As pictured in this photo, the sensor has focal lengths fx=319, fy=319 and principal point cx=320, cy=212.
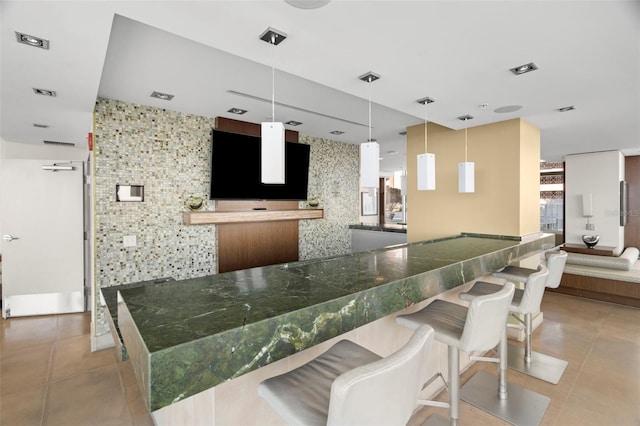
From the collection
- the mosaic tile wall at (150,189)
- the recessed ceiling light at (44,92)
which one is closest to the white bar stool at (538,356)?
the mosaic tile wall at (150,189)

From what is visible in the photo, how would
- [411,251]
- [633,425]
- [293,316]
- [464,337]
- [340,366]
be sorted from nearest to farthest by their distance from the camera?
[293,316] < [340,366] < [464,337] < [633,425] < [411,251]

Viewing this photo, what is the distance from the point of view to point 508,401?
8.04 feet

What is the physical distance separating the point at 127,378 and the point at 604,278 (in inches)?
258

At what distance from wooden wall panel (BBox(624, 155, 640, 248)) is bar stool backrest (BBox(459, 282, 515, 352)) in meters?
7.32

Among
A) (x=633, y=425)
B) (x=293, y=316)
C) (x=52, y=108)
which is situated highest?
(x=52, y=108)

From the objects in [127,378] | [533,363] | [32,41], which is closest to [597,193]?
[533,363]

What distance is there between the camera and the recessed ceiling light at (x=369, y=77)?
2.38m

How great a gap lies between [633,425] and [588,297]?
372 cm

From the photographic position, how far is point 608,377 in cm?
281

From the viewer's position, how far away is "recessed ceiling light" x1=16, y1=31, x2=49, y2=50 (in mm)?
1765

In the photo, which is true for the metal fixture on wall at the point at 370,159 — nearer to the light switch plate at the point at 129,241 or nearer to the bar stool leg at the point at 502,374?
the bar stool leg at the point at 502,374

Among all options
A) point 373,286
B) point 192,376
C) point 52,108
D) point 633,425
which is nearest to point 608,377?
point 633,425

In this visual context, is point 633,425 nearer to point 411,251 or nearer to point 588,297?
point 411,251

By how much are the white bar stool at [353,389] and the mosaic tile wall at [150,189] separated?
3.01m
